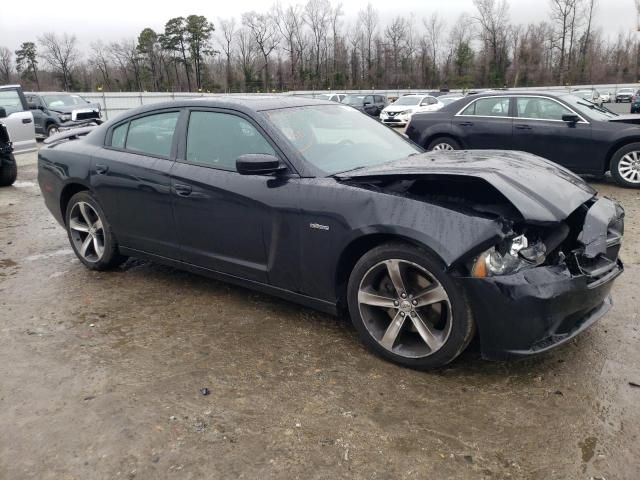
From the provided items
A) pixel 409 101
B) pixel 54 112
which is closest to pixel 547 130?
pixel 54 112

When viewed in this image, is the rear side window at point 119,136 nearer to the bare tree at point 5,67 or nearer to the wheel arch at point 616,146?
the wheel arch at point 616,146

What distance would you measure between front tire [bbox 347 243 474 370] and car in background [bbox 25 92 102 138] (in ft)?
56.8

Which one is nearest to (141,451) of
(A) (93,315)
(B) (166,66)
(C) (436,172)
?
(A) (93,315)

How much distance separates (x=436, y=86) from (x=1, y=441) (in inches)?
2808

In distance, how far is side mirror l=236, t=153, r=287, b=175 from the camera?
3.30 meters

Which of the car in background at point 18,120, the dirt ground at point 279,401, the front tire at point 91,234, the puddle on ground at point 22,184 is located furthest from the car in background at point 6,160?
the dirt ground at point 279,401

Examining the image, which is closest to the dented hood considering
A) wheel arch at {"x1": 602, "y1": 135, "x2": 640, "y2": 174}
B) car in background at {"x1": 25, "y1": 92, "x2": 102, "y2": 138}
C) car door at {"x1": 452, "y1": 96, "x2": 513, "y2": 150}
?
wheel arch at {"x1": 602, "y1": 135, "x2": 640, "y2": 174}

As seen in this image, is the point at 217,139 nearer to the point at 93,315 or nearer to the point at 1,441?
the point at 93,315

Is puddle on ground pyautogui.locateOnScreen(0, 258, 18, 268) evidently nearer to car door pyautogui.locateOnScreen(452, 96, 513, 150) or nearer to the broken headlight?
the broken headlight

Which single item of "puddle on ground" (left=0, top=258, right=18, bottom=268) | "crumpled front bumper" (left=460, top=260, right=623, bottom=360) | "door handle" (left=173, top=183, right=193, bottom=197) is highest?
"door handle" (left=173, top=183, right=193, bottom=197)

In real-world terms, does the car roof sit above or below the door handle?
above

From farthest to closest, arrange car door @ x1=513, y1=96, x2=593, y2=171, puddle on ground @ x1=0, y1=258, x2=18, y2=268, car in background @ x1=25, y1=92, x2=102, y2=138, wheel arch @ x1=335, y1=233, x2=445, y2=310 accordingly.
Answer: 1. car in background @ x1=25, y1=92, x2=102, y2=138
2. car door @ x1=513, y1=96, x2=593, y2=171
3. puddle on ground @ x1=0, y1=258, x2=18, y2=268
4. wheel arch @ x1=335, y1=233, x2=445, y2=310

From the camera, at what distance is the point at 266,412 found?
2.69 metres

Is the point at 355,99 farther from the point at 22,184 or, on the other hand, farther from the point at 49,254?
the point at 49,254
